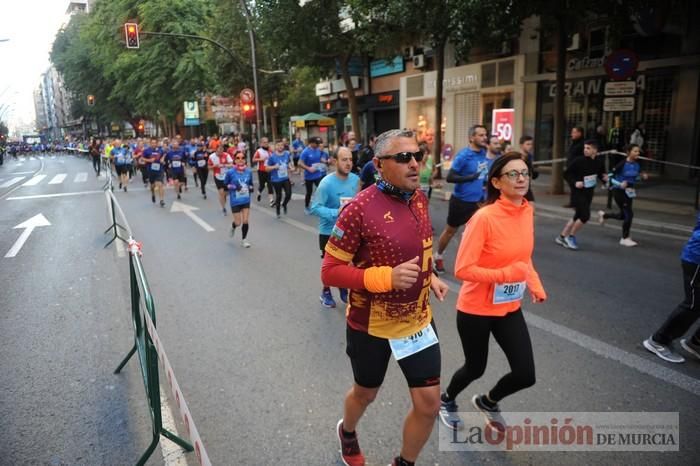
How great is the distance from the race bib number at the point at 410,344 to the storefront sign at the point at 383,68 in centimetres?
2757

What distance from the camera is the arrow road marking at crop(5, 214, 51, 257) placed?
9.66m

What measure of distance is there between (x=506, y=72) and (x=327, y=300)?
18.3 m

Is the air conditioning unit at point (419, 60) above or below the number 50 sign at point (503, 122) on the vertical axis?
above

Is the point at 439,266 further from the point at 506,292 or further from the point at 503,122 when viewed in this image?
the point at 503,122

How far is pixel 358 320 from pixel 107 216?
12.5 metres

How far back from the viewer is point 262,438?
3357 mm

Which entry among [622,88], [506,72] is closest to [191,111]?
[506,72]

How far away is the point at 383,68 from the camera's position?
30.5 metres

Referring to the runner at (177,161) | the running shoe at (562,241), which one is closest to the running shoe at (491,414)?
the running shoe at (562,241)

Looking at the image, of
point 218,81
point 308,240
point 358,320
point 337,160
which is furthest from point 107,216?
point 218,81

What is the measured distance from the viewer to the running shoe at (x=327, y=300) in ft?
19.4

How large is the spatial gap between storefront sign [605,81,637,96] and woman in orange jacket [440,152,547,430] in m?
9.68

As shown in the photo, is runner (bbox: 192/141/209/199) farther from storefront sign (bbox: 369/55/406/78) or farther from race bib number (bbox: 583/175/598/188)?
storefront sign (bbox: 369/55/406/78)

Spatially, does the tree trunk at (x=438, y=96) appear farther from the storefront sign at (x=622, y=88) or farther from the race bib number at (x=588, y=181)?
the race bib number at (x=588, y=181)
